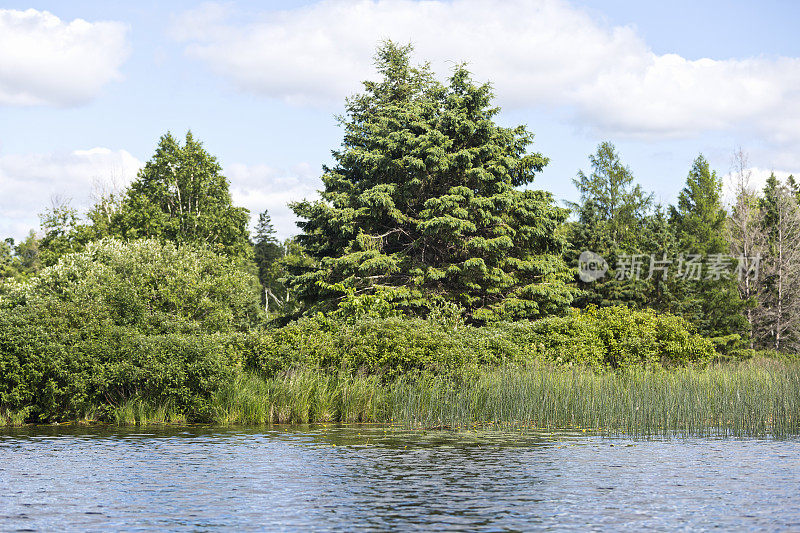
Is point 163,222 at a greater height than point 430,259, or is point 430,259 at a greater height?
point 163,222

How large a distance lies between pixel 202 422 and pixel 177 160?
33113 mm

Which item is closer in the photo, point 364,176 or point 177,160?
point 364,176

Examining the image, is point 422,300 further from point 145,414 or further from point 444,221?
point 145,414

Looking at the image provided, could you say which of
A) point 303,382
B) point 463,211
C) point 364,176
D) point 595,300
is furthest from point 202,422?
point 595,300

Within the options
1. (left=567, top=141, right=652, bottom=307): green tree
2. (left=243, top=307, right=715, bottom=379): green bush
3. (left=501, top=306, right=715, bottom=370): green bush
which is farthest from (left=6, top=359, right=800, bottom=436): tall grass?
(left=567, top=141, right=652, bottom=307): green tree

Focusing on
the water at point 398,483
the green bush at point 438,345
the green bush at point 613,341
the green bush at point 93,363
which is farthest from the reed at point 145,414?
the green bush at point 613,341

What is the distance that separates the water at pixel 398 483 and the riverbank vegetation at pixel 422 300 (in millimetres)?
3201

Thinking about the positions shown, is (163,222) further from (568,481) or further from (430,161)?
(568,481)

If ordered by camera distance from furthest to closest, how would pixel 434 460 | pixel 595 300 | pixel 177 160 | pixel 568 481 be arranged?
pixel 177 160 < pixel 595 300 < pixel 434 460 < pixel 568 481

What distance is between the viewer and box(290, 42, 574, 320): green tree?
30438 millimetres

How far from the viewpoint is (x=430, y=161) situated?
31.0 meters

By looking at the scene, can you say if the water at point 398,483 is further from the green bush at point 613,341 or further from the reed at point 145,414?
the green bush at point 613,341

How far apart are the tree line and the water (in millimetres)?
12221

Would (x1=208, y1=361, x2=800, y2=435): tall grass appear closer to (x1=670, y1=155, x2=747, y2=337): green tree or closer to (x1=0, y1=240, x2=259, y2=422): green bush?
(x1=0, y1=240, x2=259, y2=422): green bush
